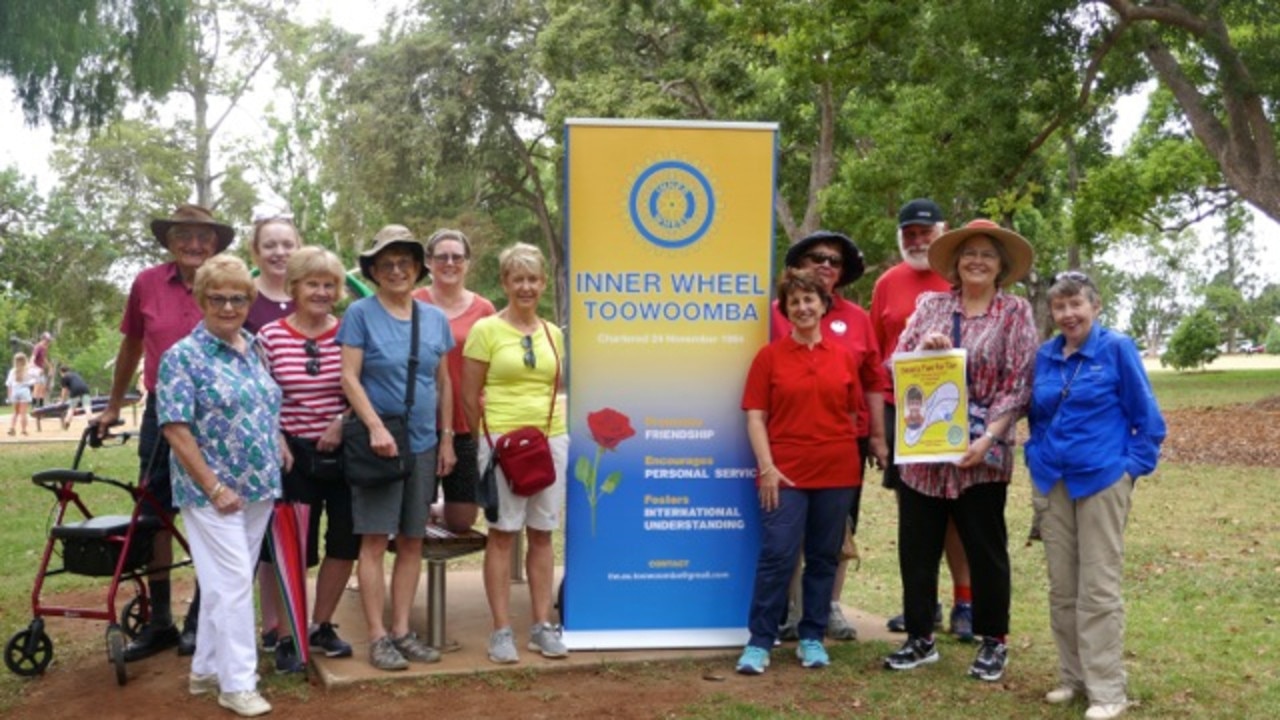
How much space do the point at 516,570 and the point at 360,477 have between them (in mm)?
2612

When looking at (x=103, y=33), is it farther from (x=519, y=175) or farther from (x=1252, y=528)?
(x=519, y=175)

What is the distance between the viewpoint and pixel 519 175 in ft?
140

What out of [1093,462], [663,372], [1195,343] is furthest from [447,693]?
[1195,343]

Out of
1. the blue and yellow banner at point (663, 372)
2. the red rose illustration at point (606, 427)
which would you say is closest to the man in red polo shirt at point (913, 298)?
the blue and yellow banner at point (663, 372)

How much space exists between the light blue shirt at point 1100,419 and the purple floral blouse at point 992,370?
260 mm

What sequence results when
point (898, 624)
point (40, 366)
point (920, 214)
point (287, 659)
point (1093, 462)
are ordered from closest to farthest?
point (1093, 462), point (287, 659), point (920, 214), point (898, 624), point (40, 366)

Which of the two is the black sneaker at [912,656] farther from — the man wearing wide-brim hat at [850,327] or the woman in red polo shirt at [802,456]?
the man wearing wide-brim hat at [850,327]

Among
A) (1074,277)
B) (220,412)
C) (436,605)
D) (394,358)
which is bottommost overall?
(436,605)

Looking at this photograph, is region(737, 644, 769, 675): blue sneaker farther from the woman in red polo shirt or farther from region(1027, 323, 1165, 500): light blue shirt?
region(1027, 323, 1165, 500): light blue shirt

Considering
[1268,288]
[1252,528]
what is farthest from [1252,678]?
[1268,288]

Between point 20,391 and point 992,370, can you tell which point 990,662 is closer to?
point 992,370

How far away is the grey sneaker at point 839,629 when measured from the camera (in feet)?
21.5

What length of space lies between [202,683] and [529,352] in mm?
2033

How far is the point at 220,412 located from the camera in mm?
5359
